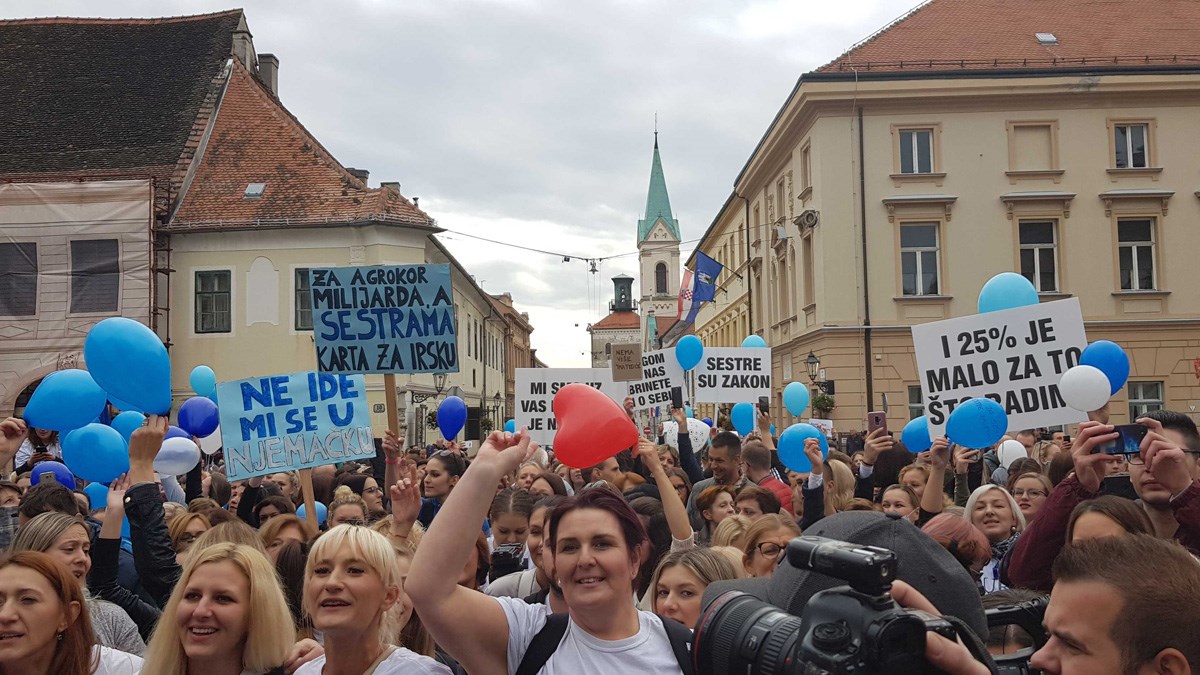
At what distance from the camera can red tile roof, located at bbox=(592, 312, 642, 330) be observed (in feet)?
474

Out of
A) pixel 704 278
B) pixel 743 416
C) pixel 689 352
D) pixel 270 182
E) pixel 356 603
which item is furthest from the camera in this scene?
pixel 270 182

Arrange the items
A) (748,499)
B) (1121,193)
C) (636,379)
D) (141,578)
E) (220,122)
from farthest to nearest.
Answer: (220,122) < (1121,193) < (636,379) < (748,499) < (141,578)

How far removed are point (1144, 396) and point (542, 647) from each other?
87.8 feet

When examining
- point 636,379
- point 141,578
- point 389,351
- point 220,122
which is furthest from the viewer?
point 220,122

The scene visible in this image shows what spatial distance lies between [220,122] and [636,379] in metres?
23.6

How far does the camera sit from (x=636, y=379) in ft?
37.5

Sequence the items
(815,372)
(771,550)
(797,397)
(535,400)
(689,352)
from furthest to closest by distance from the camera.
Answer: (815,372), (797,397), (689,352), (535,400), (771,550)

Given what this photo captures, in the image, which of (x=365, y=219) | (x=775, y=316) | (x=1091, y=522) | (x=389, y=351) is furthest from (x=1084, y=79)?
(x=1091, y=522)

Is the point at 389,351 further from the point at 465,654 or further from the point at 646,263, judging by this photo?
the point at 646,263

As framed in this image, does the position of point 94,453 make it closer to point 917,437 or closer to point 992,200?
point 917,437

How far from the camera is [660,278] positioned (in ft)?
384

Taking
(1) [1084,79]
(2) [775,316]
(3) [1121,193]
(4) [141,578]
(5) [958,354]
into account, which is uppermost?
(1) [1084,79]

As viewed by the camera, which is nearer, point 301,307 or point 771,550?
point 771,550

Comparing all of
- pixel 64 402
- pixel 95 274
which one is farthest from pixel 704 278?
pixel 64 402
